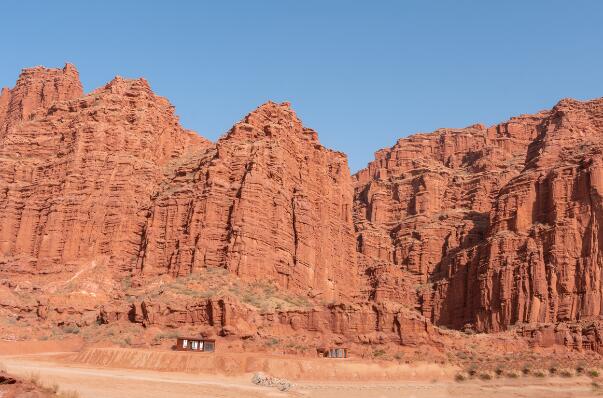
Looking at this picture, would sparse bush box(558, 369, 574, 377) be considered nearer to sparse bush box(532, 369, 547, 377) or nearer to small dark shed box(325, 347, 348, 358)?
sparse bush box(532, 369, 547, 377)

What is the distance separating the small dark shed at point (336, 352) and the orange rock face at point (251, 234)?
2.07 m

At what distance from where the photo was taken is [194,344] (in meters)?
46.9

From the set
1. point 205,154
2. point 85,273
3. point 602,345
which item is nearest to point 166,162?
point 205,154

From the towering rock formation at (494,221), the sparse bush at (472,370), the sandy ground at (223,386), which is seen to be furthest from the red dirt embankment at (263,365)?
the towering rock formation at (494,221)

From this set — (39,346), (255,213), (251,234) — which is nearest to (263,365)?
(39,346)

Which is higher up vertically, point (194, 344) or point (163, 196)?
point (163, 196)

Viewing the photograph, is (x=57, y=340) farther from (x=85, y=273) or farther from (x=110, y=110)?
(x=110, y=110)

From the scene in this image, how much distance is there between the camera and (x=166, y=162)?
79938 mm

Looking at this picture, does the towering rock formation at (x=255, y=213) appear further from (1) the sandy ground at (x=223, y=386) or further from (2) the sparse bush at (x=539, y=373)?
(2) the sparse bush at (x=539, y=373)

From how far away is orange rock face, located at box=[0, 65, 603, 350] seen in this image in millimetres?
56625

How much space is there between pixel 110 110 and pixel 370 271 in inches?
1514

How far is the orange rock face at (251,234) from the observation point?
2229 inches

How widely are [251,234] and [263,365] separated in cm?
2130

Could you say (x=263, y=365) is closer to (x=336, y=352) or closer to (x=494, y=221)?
(x=336, y=352)
